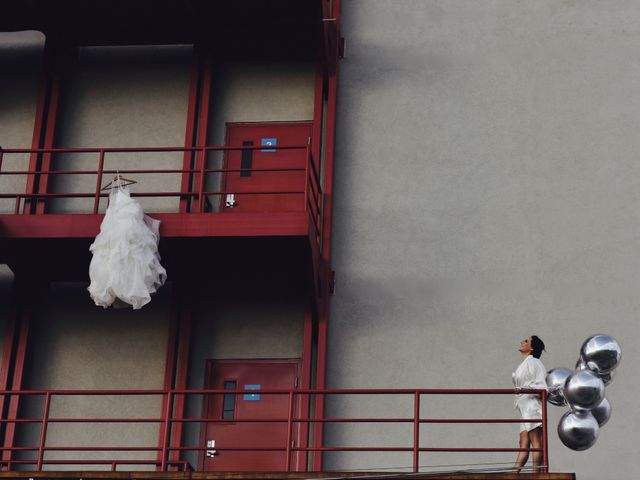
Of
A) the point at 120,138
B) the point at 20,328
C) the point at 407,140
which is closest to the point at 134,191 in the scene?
the point at 120,138

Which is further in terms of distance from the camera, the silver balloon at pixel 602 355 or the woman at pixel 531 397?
the woman at pixel 531 397

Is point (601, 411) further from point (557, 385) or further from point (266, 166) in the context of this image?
point (266, 166)

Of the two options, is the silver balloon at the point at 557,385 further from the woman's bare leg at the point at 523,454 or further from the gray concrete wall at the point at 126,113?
the gray concrete wall at the point at 126,113

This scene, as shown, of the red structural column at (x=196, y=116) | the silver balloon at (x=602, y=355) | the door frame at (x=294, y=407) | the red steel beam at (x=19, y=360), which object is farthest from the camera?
the red structural column at (x=196, y=116)

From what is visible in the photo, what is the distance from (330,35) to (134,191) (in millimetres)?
3326

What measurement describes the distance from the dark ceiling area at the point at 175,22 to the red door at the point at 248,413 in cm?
456

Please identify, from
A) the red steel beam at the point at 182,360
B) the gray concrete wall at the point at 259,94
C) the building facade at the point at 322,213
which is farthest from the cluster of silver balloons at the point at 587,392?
the gray concrete wall at the point at 259,94

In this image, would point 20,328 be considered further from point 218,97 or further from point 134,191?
point 218,97

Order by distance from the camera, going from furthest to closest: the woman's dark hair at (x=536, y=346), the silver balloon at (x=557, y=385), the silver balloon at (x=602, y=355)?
the woman's dark hair at (x=536, y=346) → the silver balloon at (x=557, y=385) → the silver balloon at (x=602, y=355)

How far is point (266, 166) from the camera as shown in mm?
20500

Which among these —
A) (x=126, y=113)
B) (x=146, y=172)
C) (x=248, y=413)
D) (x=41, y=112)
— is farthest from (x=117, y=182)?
(x=248, y=413)

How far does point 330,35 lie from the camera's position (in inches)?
802

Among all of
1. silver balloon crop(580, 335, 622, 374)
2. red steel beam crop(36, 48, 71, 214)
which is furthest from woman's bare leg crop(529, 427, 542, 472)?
red steel beam crop(36, 48, 71, 214)

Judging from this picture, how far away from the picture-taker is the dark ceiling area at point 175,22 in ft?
67.6
